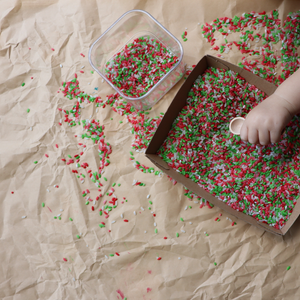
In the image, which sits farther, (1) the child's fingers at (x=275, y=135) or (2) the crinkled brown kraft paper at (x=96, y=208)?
(2) the crinkled brown kraft paper at (x=96, y=208)

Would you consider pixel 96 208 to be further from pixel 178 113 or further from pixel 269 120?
pixel 269 120

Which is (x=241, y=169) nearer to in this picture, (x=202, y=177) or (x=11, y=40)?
(x=202, y=177)

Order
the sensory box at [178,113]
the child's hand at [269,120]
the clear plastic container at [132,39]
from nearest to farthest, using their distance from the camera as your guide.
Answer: the child's hand at [269,120]
the sensory box at [178,113]
the clear plastic container at [132,39]

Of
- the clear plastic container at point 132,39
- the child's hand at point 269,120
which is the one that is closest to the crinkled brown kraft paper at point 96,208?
the clear plastic container at point 132,39

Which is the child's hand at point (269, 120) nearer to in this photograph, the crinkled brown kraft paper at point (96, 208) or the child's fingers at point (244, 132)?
the child's fingers at point (244, 132)

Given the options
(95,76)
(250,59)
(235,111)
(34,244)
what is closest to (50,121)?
(95,76)

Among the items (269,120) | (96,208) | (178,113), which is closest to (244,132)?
(269,120)

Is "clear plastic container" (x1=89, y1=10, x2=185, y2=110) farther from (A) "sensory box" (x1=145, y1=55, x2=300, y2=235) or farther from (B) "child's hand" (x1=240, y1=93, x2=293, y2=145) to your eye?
(B) "child's hand" (x1=240, y1=93, x2=293, y2=145)

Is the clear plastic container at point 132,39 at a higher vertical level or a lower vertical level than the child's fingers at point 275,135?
higher
